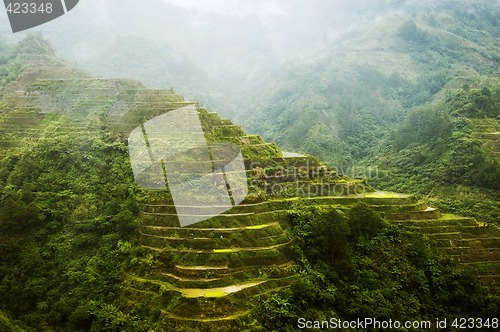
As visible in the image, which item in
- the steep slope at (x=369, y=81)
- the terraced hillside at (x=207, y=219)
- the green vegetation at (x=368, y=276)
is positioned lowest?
the steep slope at (x=369, y=81)

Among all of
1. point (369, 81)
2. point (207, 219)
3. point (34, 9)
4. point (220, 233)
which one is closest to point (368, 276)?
point (220, 233)

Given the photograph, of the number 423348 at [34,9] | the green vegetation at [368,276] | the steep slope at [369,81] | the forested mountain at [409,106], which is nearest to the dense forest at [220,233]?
the green vegetation at [368,276]

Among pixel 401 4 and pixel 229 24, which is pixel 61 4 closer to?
pixel 229 24

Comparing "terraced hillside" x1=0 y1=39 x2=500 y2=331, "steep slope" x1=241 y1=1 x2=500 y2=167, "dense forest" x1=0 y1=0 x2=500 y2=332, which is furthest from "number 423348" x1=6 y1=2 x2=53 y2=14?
"steep slope" x1=241 y1=1 x2=500 y2=167

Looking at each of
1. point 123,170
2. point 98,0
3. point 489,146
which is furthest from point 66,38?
point 489,146

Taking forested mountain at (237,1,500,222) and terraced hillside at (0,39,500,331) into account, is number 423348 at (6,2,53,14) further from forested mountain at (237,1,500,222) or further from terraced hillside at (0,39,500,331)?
forested mountain at (237,1,500,222)

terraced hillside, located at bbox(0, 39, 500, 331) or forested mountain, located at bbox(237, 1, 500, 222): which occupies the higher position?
terraced hillside, located at bbox(0, 39, 500, 331)

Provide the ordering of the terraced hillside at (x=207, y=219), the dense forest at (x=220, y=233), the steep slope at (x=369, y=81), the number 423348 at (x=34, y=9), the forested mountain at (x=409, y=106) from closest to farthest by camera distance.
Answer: the terraced hillside at (x=207, y=219)
the dense forest at (x=220, y=233)
the number 423348 at (x=34, y=9)
the forested mountain at (x=409, y=106)
the steep slope at (x=369, y=81)

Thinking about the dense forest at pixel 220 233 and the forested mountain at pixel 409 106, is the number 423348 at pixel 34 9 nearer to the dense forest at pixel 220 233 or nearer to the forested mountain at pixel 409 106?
the dense forest at pixel 220 233
